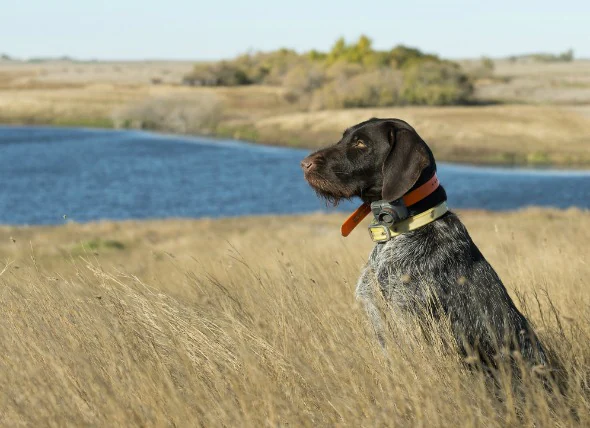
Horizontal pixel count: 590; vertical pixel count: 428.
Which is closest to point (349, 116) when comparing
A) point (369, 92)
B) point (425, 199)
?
point (369, 92)

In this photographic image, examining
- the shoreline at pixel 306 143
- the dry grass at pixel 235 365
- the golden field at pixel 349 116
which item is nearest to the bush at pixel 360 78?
the golden field at pixel 349 116

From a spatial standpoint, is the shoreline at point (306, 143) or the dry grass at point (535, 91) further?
the dry grass at point (535, 91)

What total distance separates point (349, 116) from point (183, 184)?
3025 cm

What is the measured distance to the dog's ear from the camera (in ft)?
13.4

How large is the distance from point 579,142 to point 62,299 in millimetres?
57874

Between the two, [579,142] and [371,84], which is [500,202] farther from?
[371,84]

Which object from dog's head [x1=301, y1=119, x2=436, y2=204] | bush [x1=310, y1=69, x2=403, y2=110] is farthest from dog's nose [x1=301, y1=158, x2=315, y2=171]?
Result: bush [x1=310, y1=69, x2=403, y2=110]

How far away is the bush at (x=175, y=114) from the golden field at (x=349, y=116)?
0.32 ft

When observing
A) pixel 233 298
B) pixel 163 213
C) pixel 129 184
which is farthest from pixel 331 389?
pixel 129 184

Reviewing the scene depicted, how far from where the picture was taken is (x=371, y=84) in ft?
263

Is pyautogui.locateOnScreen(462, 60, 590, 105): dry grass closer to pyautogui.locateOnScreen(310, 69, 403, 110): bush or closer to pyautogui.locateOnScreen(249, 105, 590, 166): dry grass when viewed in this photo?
pyautogui.locateOnScreen(310, 69, 403, 110): bush

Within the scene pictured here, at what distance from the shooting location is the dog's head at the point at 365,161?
417cm

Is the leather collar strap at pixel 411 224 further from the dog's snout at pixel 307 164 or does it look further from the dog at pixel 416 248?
the dog's snout at pixel 307 164

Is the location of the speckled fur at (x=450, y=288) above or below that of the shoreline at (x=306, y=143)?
above
